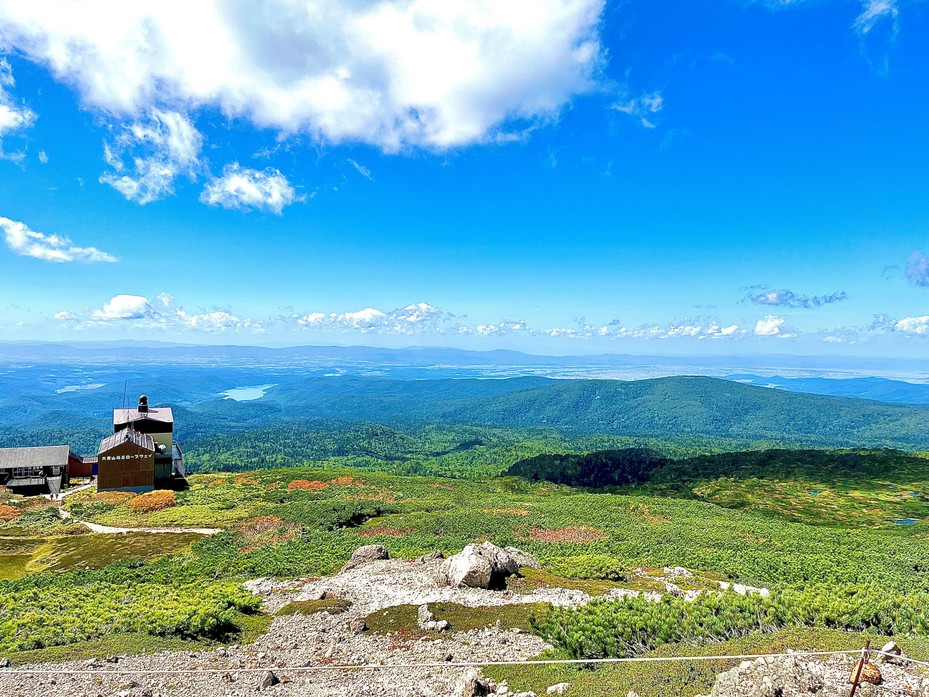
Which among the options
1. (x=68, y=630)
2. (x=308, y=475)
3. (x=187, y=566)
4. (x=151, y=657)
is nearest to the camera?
(x=151, y=657)

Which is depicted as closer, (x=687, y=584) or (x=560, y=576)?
(x=687, y=584)

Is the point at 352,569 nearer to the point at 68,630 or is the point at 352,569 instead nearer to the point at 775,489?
the point at 68,630

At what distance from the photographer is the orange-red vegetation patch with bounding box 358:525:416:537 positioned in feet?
119

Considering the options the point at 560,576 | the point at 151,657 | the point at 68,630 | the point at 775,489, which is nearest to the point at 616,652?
the point at 560,576

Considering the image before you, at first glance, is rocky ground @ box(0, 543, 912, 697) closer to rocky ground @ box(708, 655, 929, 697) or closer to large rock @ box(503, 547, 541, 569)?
rocky ground @ box(708, 655, 929, 697)

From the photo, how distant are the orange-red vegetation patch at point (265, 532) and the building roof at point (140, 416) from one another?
27.7 meters

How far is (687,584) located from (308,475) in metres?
54.9

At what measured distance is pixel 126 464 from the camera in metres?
52.5

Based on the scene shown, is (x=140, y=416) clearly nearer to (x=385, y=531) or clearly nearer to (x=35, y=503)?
(x=35, y=503)

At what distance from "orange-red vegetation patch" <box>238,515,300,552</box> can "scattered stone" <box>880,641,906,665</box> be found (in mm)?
32183

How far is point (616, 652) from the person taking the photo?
1509 centimetres

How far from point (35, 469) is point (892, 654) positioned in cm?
7451

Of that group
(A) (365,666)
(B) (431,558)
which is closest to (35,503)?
(B) (431,558)

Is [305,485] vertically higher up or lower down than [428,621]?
lower down
